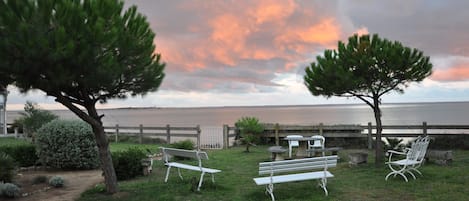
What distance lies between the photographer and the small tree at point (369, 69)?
372 inches

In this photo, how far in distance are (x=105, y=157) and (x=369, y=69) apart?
21.8 feet

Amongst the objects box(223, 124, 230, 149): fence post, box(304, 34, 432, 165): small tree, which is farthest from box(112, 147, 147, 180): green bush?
box(223, 124, 230, 149): fence post

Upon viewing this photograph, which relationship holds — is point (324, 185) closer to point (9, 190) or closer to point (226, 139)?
point (9, 190)

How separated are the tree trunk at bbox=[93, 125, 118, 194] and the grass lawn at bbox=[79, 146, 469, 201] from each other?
0.17 meters

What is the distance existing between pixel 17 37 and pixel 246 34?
33.7 feet

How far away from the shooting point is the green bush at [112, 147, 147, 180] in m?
8.48

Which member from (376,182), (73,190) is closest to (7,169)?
(73,190)

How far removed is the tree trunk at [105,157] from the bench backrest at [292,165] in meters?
2.67

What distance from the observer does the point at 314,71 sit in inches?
408

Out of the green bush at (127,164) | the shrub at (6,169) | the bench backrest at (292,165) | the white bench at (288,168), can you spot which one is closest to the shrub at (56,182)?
the shrub at (6,169)

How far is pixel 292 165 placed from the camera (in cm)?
633

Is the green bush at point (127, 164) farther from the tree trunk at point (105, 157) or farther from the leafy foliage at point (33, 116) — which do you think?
the leafy foliage at point (33, 116)

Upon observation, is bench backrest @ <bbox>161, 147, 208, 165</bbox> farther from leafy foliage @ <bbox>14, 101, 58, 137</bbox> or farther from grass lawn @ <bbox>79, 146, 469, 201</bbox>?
leafy foliage @ <bbox>14, 101, 58, 137</bbox>

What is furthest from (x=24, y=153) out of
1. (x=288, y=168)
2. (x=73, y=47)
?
(x=288, y=168)
